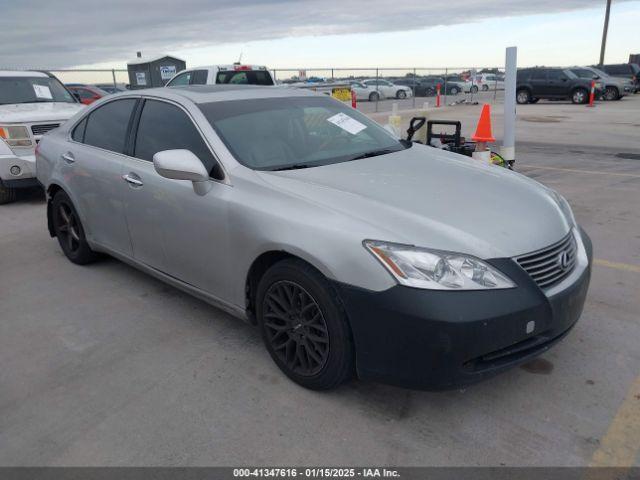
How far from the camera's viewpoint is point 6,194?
7.62 metres

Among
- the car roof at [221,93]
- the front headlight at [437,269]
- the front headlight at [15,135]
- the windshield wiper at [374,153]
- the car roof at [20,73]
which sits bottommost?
the front headlight at [437,269]

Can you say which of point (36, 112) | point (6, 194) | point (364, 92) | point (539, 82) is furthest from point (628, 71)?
point (6, 194)

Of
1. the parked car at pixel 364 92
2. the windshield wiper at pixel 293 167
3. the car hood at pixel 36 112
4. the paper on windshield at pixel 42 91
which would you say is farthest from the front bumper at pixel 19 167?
the parked car at pixel 364 92

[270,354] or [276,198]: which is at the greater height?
[276,198]

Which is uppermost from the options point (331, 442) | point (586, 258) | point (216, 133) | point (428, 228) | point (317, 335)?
point (216, 133)

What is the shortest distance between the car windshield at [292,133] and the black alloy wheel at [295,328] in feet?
2.67

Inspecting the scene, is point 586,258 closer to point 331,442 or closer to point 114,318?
point 331,442

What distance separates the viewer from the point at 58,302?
14.1ft

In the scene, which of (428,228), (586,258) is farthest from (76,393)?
(586,258)

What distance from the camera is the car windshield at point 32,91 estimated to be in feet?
27.9

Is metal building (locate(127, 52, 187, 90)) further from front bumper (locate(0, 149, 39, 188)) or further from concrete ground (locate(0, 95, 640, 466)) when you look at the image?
concrete ground (locate(0, 95, 640, 466))

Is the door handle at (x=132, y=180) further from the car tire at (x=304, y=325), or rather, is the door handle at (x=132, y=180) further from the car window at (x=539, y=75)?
the car window at (x=539, y=75)

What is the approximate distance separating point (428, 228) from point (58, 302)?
122 inches

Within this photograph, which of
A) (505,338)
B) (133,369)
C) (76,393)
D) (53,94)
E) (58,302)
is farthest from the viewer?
(53,94)
